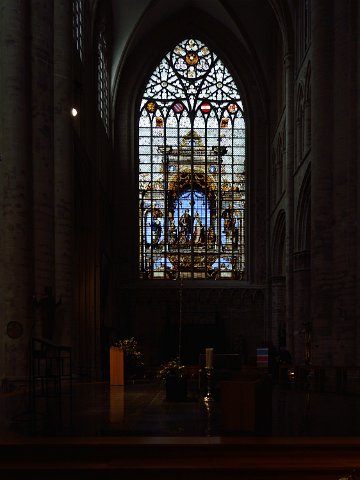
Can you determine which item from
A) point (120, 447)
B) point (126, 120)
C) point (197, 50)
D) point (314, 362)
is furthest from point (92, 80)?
point (120, 447)

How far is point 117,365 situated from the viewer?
20.4 meters

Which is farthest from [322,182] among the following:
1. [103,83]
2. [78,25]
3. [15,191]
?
[103,83]

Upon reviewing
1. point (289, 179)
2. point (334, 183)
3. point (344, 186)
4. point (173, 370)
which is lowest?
point (173, 370)

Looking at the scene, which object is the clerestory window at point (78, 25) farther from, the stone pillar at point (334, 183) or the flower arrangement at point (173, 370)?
the flower arrangement at point (173, 370)

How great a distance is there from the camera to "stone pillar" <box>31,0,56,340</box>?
16.9 metres

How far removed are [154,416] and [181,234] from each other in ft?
79.8

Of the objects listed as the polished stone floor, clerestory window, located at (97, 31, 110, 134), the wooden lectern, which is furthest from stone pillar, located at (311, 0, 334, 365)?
clerestory window, located at (97, 31, 110, 134)

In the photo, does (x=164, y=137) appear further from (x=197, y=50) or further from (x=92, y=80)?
(x=92, y=80)

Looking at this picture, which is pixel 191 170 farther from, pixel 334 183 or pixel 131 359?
pixel 334 183

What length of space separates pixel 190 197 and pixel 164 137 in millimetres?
3195

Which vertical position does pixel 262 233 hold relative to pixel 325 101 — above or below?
below

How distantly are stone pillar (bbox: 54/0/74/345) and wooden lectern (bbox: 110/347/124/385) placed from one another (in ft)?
5.22

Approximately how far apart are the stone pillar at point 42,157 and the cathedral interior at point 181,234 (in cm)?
5

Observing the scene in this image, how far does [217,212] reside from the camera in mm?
36062
